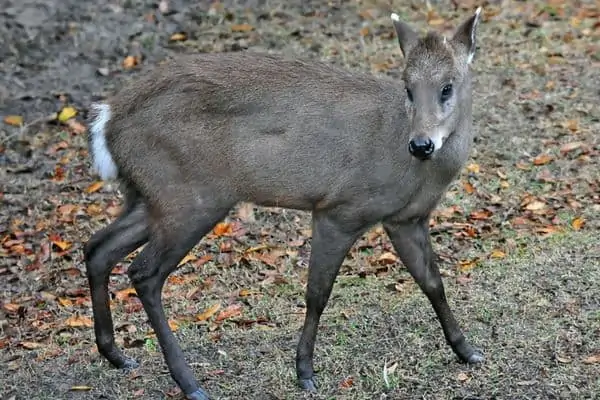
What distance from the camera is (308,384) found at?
17.9ft

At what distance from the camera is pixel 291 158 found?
18.1 feet

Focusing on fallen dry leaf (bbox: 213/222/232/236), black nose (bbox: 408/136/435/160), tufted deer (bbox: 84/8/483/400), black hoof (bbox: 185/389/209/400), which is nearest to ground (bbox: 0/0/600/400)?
fallen dry leaf (bbox: 213/222/232/236)

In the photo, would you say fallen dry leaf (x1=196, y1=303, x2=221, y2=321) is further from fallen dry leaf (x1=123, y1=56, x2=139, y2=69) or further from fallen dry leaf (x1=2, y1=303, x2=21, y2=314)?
fallen dry leaf (x1=123, y1=56, x2=139, y2=69)

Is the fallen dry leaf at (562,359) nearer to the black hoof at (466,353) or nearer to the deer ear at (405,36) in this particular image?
the black hoof at (466,353)

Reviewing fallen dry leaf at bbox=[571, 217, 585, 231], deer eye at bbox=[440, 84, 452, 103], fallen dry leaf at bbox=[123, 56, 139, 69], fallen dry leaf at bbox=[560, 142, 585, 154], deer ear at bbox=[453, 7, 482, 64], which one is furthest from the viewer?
fallen dry leaf at bbox=[123, 56, 139, 69]

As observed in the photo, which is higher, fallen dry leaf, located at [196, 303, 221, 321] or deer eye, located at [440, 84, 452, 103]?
deer eye, located at [440, 84, 452, 103]

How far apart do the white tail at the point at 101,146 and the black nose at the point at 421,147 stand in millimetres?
1601

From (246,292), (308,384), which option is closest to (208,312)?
(246,292)

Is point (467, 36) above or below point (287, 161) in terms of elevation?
above

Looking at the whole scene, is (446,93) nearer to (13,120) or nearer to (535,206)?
(535,206)

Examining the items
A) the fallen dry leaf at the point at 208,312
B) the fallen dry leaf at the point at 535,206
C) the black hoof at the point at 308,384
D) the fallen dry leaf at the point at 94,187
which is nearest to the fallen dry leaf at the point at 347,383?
the black hoof at the point at 308,384

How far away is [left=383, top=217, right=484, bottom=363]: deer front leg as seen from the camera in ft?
18.2

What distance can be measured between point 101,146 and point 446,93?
1798mm

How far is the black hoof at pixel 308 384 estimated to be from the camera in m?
5.45
